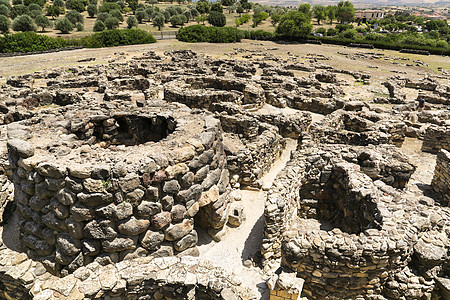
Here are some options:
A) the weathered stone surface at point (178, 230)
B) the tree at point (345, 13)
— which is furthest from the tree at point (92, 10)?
the weathered stone surface at point (178, 230)

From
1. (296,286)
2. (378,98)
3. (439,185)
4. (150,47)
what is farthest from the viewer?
(150,47)

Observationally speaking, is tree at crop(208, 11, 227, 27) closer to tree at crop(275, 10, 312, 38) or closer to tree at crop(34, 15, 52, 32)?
tree at crop(275, 10, 312, 38)

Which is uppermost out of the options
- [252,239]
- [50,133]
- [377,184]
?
[50,133]

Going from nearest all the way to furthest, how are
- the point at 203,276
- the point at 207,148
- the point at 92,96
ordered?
the point at 203,276 → the point at 207,148 → the point at 92,96

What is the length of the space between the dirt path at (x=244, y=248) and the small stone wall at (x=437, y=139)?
1118 cm

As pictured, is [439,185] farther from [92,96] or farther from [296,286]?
[92,96]

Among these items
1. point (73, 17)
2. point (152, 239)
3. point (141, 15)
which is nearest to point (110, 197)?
point (152, 239)

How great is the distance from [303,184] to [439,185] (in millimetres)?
5811

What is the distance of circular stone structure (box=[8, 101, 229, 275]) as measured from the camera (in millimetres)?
8211

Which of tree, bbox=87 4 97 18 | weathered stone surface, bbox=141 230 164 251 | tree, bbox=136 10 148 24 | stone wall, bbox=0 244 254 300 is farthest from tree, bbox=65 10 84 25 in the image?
weathered stone surface, bbox=141 230 164 251

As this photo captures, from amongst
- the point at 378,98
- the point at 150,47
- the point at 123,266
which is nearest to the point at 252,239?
the point at 123,266

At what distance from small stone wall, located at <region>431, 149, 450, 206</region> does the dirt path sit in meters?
7.16

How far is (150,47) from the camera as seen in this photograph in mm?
58656

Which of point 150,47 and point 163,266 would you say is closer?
point 163,266
